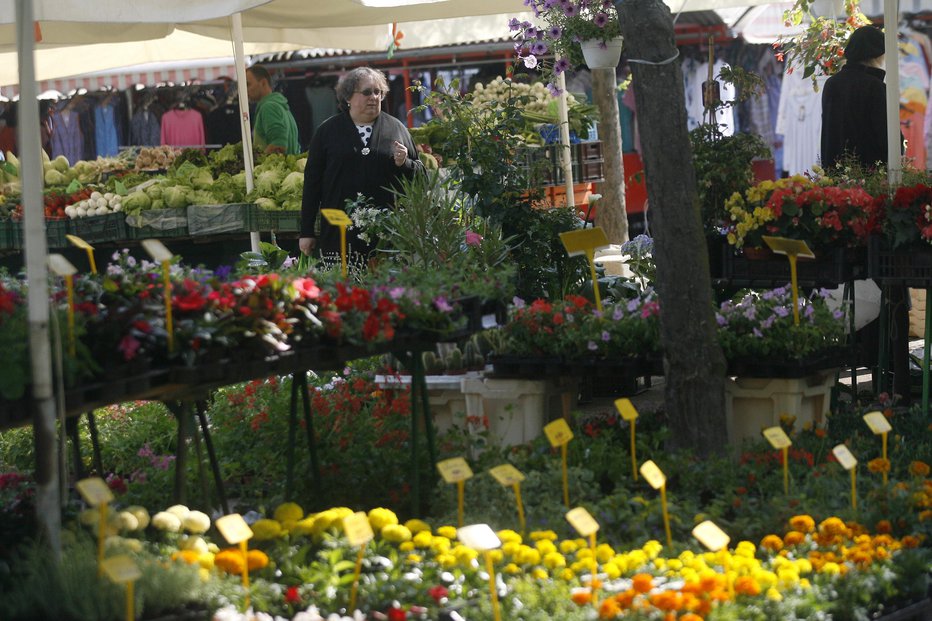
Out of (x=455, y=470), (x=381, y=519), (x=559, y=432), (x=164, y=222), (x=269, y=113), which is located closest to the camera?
(x=455, y=470)

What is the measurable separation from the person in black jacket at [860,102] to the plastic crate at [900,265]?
1.39 m

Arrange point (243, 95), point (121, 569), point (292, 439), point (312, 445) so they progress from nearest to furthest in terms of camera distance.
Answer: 1. point (121, 569)
2. point (292, 439)
3. point (312, 445)
4. point (243, 95)

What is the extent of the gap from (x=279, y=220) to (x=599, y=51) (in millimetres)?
2735

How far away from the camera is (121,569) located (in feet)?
9.52

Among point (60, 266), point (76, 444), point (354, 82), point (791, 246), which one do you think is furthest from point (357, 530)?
point (354, 82)

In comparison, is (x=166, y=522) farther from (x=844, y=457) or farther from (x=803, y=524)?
(x=844, y=457)

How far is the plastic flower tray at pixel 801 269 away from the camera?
5.87 metres

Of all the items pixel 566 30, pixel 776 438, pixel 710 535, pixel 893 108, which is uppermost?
pixel 566 30

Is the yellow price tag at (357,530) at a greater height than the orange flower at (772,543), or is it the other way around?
the yellow price tag at (357,530)

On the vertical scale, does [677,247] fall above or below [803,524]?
above

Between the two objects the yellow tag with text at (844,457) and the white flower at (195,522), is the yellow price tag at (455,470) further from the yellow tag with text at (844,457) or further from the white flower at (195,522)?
the yellow tag with text at (844,457)

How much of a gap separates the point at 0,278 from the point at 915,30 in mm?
11672

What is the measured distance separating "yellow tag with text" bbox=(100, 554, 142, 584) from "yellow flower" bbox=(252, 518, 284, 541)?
0.78 metres

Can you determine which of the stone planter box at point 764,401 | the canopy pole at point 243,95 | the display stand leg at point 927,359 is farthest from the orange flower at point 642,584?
the canopy pole at point 243,95
